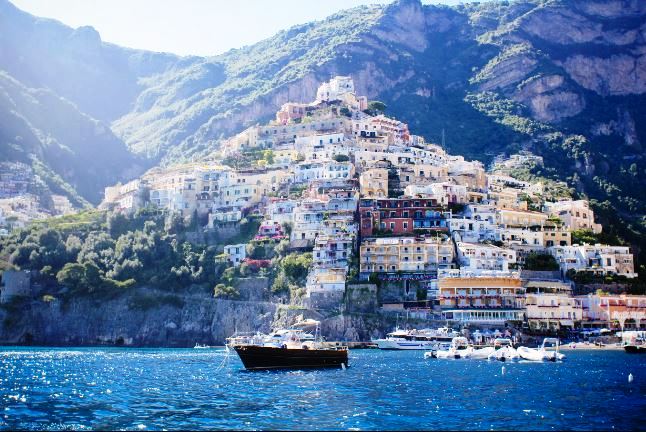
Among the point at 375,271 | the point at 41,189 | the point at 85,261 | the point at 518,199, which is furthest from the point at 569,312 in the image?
the point at 41,189

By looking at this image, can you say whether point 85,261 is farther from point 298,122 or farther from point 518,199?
point 518,199

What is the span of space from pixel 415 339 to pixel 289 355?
107 feet

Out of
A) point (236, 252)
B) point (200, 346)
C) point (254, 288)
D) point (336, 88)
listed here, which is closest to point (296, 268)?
point (254, 288)

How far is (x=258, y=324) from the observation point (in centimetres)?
9875

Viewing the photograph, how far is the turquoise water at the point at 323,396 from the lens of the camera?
35656mm

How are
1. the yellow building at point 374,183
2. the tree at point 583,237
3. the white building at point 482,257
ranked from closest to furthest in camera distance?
1. the white building at point 482,257
2. the tree at point 583,237
3. the yellow building at point 374,183

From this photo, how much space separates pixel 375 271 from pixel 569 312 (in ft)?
82.0

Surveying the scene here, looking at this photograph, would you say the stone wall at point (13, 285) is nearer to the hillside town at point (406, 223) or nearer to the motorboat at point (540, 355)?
the hillside town at point (406, 223)

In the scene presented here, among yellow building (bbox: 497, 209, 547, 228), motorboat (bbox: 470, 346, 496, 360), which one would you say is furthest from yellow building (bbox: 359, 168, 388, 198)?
motorboat (bbox: 470, 346, 496, 360)

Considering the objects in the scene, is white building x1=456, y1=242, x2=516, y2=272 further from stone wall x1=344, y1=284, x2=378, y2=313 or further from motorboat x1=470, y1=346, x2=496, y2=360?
motorboat x1=470, y1=346, x2=496, y2=360

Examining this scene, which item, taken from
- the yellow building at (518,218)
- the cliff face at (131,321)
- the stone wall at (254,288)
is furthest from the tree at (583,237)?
the cliff face at (131,321)

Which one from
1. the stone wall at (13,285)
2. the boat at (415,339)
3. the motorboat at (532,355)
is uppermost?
the stone wall at (13,285)

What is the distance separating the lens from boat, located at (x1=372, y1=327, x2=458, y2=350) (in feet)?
304

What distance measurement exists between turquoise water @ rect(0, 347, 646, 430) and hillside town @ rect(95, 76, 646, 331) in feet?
93.7
